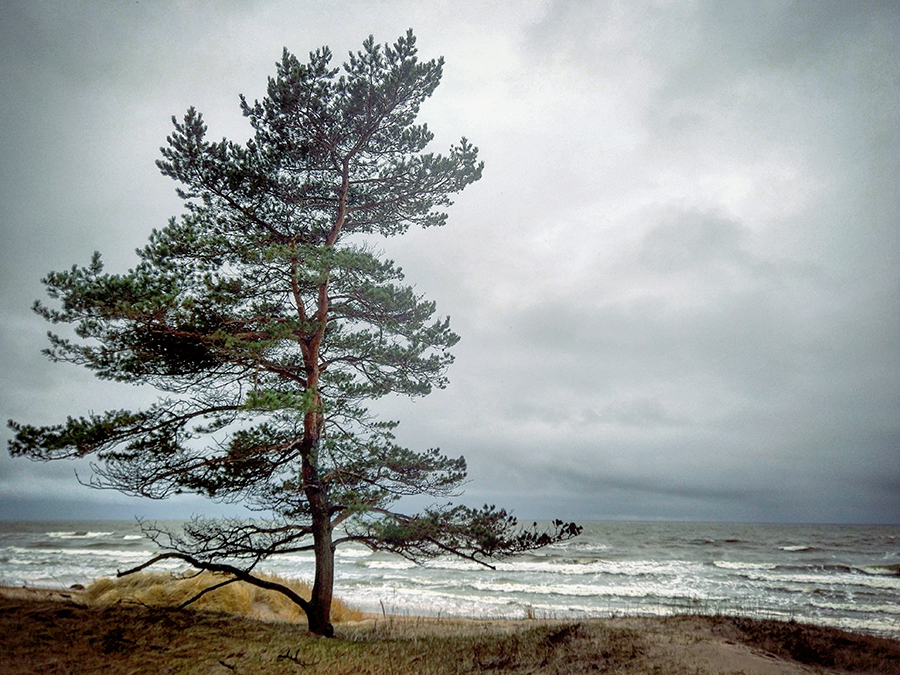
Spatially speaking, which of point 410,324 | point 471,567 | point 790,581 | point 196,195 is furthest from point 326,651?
point 790,581

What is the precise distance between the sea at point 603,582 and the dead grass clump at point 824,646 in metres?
5.18

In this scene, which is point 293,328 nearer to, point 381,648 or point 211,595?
point 381,648

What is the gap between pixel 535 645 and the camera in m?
7.12

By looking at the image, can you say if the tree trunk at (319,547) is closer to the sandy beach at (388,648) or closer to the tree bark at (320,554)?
the tree bark at (320,554)

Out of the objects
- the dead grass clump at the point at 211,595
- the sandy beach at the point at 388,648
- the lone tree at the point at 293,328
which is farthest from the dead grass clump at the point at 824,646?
the dead grass clump at the point at 211,595

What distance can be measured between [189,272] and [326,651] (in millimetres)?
5783

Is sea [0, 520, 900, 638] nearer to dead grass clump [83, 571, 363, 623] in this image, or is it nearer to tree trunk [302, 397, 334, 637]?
dead grass clump [83, 571, 363, 623]

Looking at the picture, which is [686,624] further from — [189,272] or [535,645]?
[189,272]

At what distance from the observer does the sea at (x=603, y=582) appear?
56.9ft

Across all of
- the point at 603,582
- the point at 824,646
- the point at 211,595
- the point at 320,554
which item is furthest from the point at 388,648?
the point at 603,582

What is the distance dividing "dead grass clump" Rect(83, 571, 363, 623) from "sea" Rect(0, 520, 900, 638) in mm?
2429

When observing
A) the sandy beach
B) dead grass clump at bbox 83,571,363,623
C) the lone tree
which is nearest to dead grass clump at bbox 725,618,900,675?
the sandy beach

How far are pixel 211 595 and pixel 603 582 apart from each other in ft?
63.3

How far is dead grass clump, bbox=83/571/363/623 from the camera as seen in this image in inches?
444
